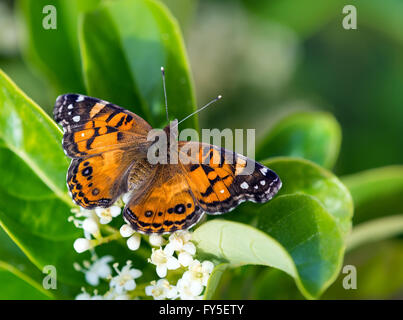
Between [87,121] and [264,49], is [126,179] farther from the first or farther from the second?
[264,49]

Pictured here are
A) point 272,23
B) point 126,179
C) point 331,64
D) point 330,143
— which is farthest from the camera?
point 331,64

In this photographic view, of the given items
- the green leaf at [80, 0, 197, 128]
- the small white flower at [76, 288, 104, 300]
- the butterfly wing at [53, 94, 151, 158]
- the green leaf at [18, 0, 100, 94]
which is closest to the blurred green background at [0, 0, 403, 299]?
the green leaf at [18, 0, 100, 94]

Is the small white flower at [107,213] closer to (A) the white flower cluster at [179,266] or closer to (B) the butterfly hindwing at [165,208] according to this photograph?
(B) the butterfly hindwing at [165,208]

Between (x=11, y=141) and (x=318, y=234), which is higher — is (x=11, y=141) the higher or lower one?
the higher one

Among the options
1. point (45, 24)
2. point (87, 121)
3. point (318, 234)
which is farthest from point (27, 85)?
point (318, 234)

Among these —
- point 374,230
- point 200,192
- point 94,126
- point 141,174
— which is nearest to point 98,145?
point 94,126

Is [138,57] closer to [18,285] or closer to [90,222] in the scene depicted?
[90,222]
